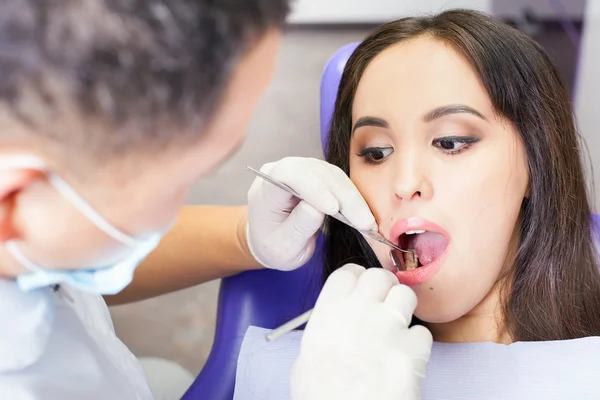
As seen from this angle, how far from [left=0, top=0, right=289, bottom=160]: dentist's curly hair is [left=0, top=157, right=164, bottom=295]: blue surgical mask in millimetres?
55

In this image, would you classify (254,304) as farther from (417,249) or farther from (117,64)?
(117,64)

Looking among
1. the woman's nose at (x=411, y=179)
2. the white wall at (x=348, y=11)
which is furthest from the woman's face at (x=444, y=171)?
the white wall at (x=348, y=11)

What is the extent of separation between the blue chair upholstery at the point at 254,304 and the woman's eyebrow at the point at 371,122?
0.37 metres

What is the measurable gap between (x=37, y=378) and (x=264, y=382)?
1.75ft

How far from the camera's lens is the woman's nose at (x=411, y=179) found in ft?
3.00

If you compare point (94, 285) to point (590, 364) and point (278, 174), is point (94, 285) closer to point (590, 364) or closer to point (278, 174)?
point (278, 174)

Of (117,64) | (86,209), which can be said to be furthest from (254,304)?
(117,64)

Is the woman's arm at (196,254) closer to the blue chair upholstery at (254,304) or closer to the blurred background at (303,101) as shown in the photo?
the blue chair upholstery at (254,304)

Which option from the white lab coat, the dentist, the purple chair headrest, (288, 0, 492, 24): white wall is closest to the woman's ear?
the dentist

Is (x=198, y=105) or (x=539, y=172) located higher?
(x=198, y=105)

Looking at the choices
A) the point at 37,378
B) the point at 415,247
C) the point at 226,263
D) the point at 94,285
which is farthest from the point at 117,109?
the point at 226,263

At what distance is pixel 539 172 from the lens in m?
1.00

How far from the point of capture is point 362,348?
0.73 m

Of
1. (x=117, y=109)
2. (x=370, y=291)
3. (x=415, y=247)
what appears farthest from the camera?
(x=415, y=247)
